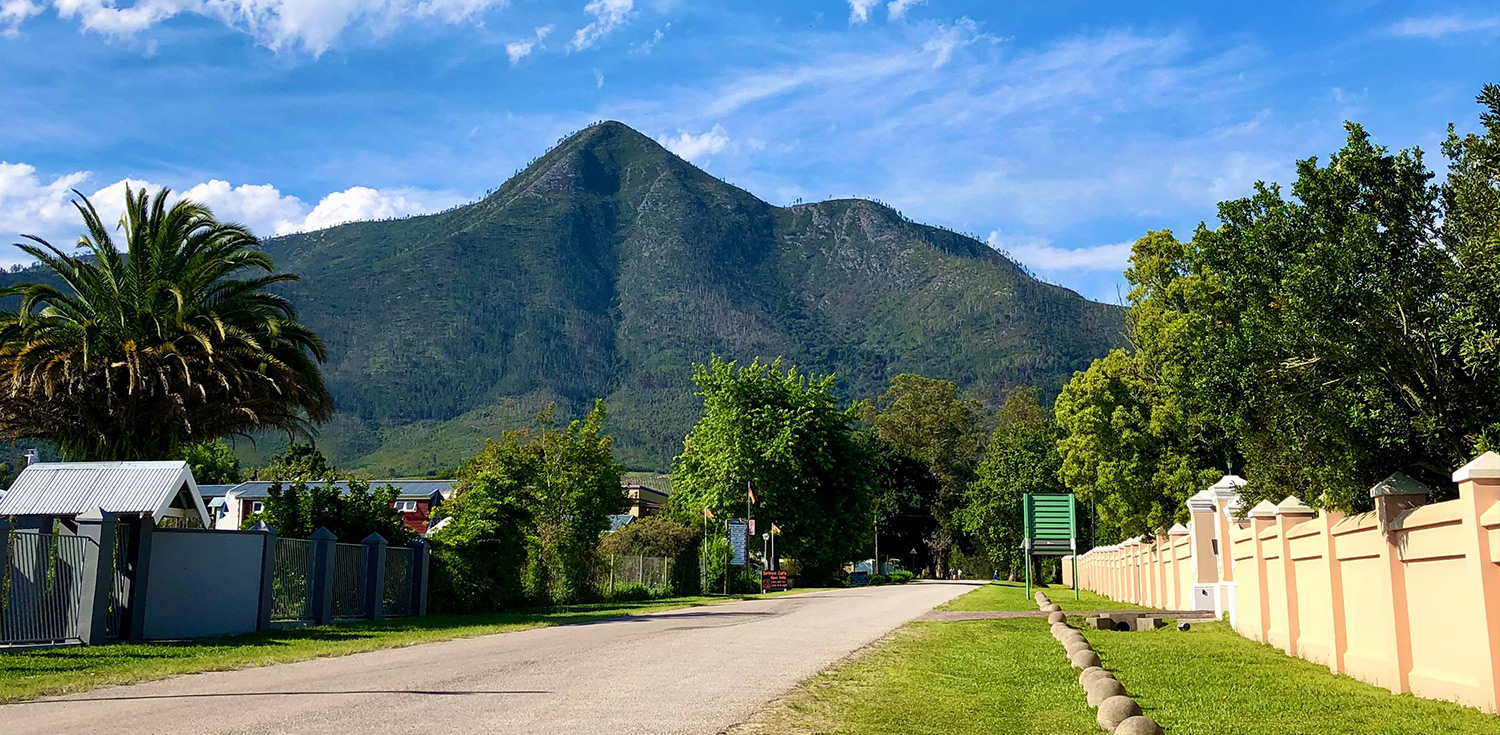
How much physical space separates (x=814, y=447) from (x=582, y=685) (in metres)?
49.4

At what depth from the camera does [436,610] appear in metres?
28.4

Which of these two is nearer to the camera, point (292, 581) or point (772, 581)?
point (292, 581)

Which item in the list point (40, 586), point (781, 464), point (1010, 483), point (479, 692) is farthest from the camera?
point (1010, 483)

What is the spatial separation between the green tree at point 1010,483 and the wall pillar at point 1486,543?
6147 cm

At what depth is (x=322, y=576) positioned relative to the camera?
77.5 feet

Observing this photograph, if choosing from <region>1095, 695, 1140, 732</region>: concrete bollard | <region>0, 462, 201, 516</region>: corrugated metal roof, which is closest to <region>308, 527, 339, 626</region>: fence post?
<region>0, 462, 201, 516</region>: corrugated metal roof

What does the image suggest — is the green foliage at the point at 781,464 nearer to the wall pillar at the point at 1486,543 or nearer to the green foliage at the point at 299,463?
the green foliage at the point at 299,463

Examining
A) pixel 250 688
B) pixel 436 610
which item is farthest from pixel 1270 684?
pixel 436 610

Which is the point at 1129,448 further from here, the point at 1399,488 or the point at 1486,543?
the point at 1486,543

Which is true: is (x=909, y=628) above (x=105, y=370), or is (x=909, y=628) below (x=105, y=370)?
below

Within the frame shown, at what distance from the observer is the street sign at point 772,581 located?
53.2m

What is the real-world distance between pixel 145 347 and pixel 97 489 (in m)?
5.01

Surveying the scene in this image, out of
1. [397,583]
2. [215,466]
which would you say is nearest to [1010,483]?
[397,583]

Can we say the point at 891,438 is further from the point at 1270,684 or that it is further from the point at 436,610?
the point at 1270,684
